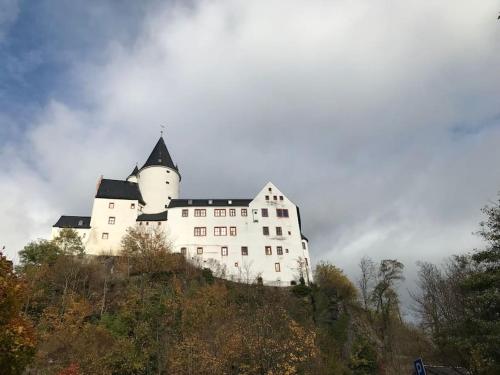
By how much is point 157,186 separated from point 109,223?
9.31 meters

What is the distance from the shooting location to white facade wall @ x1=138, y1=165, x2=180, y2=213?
5847 cm

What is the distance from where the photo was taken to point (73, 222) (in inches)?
2126

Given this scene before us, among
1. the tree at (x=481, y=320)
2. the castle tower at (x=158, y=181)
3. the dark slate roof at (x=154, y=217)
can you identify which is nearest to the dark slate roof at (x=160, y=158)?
the castle tower at (x=158, y=181)

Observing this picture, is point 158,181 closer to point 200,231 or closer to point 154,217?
point 154,217

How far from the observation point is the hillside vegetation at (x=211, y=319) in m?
18.6

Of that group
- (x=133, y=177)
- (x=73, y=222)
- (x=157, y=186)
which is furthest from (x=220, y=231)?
(x=73, y=222)

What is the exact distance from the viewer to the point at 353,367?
117 ft

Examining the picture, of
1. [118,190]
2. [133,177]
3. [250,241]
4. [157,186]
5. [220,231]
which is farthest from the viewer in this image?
[133,177]

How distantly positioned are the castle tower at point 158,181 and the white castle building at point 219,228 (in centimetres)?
33

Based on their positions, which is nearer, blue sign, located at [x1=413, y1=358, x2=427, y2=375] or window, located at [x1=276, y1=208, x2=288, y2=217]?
blue sign, located at [x1=413, y1=358, x2=427, y2=375]

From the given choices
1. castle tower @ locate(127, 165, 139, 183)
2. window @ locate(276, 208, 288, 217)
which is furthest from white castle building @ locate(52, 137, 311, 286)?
castle tower @ locate(127, 165, 139, 183)

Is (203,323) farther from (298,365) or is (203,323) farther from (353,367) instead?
(353,367)

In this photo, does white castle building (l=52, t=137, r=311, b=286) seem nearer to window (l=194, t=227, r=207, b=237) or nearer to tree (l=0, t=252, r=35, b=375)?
window (l=194, t=227, r=207, b=237)

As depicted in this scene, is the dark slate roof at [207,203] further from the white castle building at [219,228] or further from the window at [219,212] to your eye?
the window at [219,212]
